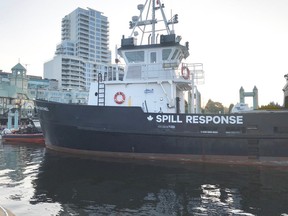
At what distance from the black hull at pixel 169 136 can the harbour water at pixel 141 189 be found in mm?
723

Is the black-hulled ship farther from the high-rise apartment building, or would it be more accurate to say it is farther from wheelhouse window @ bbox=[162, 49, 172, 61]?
the high-rise apartment building

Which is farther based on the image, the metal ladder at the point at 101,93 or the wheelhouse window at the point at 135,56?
the wheelhouse window at the point at 135,56

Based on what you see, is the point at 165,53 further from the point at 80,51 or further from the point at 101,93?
the point at 80,51

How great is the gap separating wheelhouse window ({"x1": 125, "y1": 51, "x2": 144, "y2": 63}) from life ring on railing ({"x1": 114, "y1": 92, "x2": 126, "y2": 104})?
6.50 feet

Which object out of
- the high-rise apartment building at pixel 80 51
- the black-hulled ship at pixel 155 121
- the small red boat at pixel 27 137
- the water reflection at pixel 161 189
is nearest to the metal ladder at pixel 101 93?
the black-hulled ship at pixel 155 121

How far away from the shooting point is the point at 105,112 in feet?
42.1

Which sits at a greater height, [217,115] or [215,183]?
[217,115]

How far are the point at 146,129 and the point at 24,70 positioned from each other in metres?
60.8

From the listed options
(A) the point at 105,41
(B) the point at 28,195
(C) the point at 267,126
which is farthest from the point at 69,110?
(A) the point at 105,41

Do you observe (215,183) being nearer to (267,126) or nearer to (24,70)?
(267,126)

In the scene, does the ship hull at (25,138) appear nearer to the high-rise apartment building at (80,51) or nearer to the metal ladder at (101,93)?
the metal ladder at (101,93)

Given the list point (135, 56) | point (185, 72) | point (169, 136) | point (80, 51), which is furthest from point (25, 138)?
point (80, 51)

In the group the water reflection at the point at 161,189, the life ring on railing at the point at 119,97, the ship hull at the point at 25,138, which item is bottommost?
the water reflection at the point at 161,189

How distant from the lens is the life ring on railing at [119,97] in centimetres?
1414
